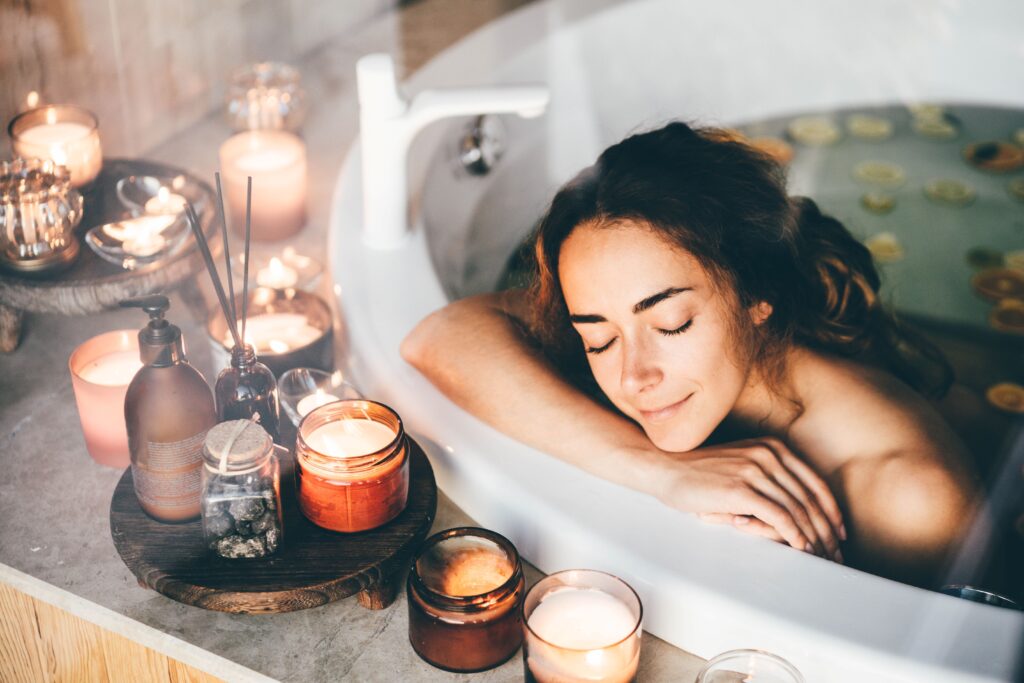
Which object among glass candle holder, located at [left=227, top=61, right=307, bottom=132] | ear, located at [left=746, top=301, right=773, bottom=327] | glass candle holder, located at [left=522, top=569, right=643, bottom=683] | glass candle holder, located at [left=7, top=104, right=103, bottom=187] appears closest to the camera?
glass candle holder, located at [left=522, top=569, right=643, bottom=683]

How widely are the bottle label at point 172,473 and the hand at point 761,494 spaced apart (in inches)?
17.3

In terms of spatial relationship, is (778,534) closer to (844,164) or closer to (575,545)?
(575,545)

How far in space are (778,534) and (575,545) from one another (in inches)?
7.4

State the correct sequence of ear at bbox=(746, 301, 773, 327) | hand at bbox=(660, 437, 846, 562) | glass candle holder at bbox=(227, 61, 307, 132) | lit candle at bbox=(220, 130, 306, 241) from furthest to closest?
glass candle holder at bbox=(227, 61, 307, 132) → lit candle at bbox=(220, 130, 306, 241) → ear at bbox=(746, 301, 773, 327) → hand at bbox=(660, 437, 846, 562)

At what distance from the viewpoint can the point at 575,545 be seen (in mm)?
995

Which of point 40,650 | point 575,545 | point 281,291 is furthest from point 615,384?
point 40,650

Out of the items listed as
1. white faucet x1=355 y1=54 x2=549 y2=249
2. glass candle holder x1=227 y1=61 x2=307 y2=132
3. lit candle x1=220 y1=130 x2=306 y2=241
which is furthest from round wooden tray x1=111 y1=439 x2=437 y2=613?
glass candle holder x1=227 y1=61 x2=307 y2=132

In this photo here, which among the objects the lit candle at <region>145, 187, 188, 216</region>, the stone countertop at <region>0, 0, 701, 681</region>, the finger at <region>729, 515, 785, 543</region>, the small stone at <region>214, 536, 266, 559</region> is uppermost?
the lit candle at <region>145, 187, 188, 216</region>

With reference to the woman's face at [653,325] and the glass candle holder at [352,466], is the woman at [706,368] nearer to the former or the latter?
the woman's face at [653,325]

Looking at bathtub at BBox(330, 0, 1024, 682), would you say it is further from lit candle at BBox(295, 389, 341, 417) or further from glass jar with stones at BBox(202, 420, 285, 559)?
glass jar with stones at BBox(202, 420, 285, 559)

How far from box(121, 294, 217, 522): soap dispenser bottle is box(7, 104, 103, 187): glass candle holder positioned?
0.46 meters

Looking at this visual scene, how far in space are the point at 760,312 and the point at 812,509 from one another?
215 millimetres

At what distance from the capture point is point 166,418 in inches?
38.1

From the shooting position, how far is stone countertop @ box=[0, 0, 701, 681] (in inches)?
38.1
